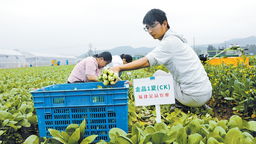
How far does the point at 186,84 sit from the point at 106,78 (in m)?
1.22

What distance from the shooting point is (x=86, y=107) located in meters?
1.64

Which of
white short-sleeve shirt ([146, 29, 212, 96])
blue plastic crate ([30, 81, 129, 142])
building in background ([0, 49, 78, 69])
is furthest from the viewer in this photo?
building in background ([0, 49, 78, 69])

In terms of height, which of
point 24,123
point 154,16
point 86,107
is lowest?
point 24,123

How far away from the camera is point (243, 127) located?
144 centimetres

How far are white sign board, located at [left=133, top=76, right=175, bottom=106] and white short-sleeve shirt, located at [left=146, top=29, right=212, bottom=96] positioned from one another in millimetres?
373

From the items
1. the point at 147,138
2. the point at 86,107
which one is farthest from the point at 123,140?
the point at 86,107

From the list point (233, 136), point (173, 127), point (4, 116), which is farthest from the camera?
point (4, 116)

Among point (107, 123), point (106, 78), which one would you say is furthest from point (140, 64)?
point (107, 123)

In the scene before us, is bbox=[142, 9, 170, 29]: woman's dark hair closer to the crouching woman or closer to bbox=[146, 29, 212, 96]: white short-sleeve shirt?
bbox=[146, 29, 212, 96]: white short-sleeve shirt

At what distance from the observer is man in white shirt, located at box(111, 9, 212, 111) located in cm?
213

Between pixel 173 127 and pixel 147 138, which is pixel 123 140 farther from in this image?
pixel 173 127

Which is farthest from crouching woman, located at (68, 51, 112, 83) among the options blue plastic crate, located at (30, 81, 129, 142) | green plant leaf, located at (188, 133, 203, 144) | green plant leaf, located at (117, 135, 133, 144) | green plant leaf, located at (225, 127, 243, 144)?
green plant leaf, located at (225, 127, 243, 144)

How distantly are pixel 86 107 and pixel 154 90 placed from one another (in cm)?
69

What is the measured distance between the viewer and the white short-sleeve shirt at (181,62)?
2.16 meters
